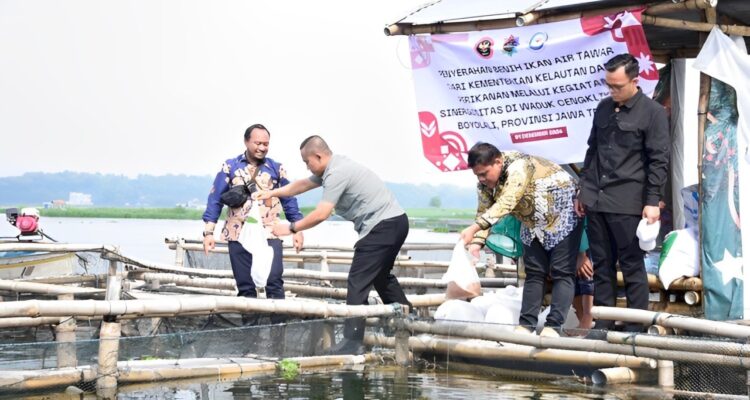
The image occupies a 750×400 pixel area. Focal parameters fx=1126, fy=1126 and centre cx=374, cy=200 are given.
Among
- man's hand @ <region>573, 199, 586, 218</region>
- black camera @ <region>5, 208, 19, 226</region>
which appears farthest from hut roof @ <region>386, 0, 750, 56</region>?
black camera @ <region>5, 208, 19, 226</region>

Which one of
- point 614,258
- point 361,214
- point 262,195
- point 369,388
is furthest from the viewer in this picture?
point 262,195

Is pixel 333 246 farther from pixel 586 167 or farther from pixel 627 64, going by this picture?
pixel 627 64

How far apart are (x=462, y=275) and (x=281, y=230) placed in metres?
1.46

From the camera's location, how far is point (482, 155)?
783 cm

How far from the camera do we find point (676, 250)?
825cm

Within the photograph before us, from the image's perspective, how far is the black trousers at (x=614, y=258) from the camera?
306 inches

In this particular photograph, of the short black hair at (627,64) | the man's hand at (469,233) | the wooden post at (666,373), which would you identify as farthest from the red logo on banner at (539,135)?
the wooden post at (666,373)

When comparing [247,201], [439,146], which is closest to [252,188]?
[247,201]

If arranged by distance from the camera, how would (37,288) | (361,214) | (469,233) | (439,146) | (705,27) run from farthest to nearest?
(439,146), (37,288), (361,214), (705,27), (469,233)

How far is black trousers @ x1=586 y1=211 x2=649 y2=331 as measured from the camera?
778cm

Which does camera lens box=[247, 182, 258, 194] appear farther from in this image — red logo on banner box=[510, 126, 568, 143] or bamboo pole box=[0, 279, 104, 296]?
red logo on banner box=[510, 126, 568, 143]

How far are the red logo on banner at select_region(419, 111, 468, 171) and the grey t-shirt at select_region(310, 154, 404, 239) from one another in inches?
47.6

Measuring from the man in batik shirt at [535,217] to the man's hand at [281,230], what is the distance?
1460mm

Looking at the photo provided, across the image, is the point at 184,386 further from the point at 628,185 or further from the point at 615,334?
the point at 628,185
